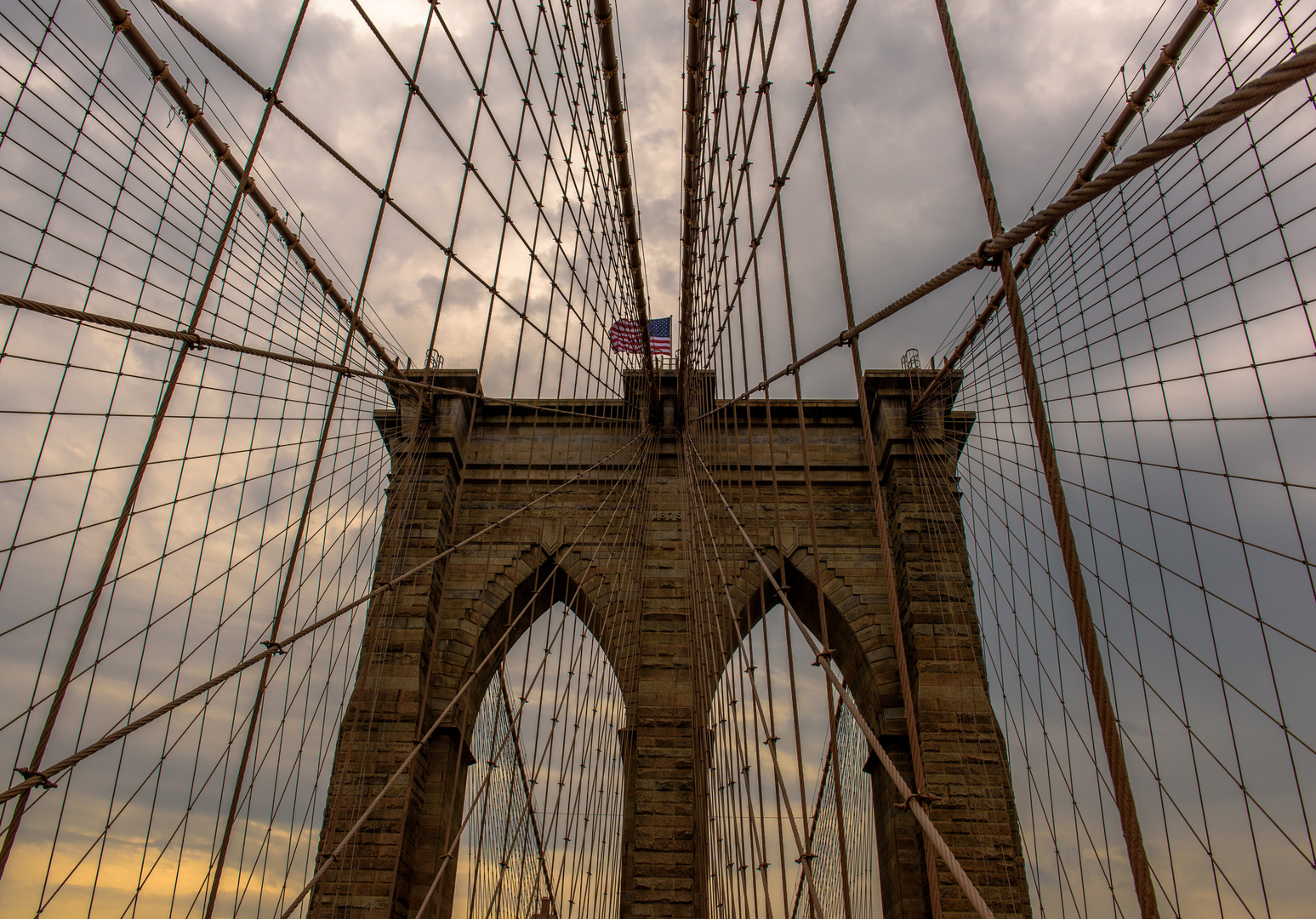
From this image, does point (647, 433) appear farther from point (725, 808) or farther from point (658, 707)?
point (725, 808)

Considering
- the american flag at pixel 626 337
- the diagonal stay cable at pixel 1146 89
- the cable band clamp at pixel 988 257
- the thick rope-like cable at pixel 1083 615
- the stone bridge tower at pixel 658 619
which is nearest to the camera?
the thick rope-like cable at pixel 1083 615

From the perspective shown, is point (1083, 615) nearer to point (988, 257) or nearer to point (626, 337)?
point (988, 257)

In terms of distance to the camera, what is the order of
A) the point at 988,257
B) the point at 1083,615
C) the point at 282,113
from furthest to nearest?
the point at 282,113 < the point at 988,257 < the point at 1083,615

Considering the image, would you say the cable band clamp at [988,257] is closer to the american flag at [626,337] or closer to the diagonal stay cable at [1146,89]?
the diagonal stay cable at [1146,89]

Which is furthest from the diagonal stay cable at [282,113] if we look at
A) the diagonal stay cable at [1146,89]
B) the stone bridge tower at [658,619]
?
the diagonal stay cable at [1146,89]

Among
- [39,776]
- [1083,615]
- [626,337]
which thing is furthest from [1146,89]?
[626,337]

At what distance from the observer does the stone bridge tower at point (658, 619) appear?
371 inches

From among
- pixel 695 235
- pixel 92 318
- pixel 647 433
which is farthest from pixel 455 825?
pixel 92 318

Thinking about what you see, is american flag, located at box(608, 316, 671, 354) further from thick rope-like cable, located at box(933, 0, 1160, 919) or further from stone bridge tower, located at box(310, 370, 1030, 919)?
thick rope-like cable, located at box(933, 0, 1160, 919)

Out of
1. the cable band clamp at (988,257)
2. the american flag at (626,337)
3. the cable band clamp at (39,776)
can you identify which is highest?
the american flag at (626,337)

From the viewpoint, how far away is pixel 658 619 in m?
11.3

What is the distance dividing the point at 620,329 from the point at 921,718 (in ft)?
21.3

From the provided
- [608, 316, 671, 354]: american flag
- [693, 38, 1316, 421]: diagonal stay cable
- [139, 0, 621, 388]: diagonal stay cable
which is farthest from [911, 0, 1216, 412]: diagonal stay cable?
[608, 316, 671, 354]: american flag

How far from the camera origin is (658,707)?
10.8 metres
